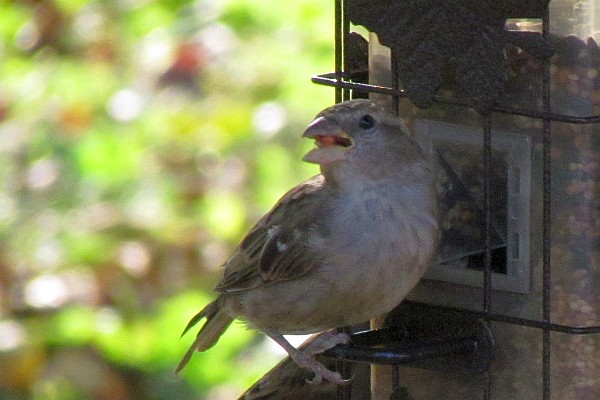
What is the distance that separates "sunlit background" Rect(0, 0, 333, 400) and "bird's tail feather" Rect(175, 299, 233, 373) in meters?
1.67

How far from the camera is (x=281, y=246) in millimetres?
3762

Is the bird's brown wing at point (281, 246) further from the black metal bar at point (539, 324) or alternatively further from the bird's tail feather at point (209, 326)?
the black metal bar at point (539, 324)

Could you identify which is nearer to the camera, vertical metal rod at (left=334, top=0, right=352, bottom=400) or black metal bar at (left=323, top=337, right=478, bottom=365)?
black metal bar at (left=323, top=337, right=478, bottom=365)

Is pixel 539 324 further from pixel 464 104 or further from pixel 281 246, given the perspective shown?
pixel 281 246

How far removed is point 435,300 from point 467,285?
12 centimetres

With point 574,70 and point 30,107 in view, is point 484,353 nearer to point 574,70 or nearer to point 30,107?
point 574,70

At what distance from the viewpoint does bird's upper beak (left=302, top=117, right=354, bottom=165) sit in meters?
3.45

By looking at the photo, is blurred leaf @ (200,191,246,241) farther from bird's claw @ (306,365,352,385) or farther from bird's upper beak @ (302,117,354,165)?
bird's upper beak @ (302,117,354,165)

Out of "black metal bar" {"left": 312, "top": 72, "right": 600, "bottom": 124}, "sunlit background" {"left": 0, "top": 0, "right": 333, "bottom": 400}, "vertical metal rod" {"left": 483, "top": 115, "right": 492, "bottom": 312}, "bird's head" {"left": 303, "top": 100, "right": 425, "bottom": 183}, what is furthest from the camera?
"sunlit background" {"left": 0, "top": 0, "right": 333, "bottom": 400}

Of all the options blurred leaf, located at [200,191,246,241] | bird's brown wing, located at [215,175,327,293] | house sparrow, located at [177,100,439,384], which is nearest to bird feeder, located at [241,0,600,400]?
house sparrow, located at [177,100,439,384]

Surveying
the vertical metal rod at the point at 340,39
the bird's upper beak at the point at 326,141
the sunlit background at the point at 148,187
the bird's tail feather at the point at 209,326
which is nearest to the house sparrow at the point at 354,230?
the bird's upper beak at the point at 326,141

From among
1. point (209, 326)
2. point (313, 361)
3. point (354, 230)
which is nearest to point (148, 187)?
point (209, 326)

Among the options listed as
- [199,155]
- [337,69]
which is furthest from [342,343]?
[199,155]

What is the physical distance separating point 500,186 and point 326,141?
43cm
